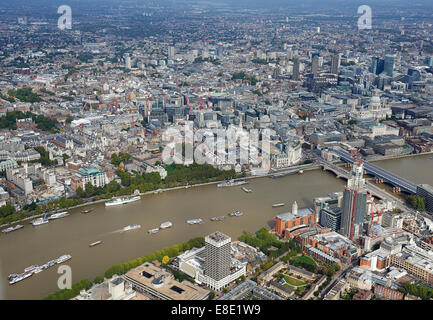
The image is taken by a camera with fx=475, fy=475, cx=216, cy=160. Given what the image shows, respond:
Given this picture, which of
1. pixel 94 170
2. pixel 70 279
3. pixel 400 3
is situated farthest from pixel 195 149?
pixel 400 3

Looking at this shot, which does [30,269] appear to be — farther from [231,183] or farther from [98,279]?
[231,183]

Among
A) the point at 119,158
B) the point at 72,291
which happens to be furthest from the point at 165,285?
the point at 119,158

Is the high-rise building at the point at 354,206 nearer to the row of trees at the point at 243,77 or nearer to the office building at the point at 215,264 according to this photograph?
the office building at the point at 215,264

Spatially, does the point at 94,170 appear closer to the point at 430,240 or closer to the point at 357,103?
the point at 430,240

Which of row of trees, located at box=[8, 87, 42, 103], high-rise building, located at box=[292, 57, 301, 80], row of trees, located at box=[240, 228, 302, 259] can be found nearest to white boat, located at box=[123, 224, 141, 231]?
row of trees, located at box=[240, 228, 302, 259]

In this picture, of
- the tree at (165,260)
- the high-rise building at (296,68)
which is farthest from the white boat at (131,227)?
the high-rise building at (296,68)

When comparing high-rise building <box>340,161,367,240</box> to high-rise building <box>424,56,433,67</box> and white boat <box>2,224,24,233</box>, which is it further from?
high-rise building <box>424,56,433,67</box>
